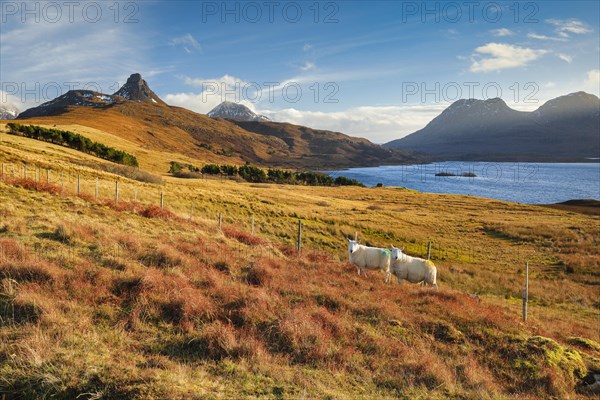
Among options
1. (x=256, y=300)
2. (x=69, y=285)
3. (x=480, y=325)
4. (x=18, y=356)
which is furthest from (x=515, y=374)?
(x=69, y=285)

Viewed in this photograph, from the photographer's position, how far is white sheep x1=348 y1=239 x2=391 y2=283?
1695cm

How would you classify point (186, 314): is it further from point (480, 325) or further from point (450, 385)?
point (480, 325)

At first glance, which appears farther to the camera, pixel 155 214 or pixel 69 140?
pixel 69 140

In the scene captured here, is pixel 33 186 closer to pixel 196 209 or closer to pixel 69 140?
pixel 196 209

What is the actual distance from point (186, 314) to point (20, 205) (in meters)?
15.2

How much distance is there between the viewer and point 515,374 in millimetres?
8531

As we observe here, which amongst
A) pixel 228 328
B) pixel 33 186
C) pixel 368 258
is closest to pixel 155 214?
pixel 33 186

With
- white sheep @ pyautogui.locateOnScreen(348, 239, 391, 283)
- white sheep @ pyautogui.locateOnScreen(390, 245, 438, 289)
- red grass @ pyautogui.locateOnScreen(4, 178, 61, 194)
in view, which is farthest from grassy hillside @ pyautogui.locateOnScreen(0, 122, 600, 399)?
red grass @ pyautogui.locateOnScreen(4, 178, 61, 194)

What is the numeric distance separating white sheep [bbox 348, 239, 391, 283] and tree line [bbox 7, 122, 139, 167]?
6755 cm

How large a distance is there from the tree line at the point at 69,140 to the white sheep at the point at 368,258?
6755 cm

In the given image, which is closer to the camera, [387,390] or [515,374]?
[387,390]

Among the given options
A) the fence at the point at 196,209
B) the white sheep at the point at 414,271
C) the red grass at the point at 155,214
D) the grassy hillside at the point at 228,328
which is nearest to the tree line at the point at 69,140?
the fence at the point at 196,209

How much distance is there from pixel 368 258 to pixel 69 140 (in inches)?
3048

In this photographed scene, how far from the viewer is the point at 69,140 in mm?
71938
